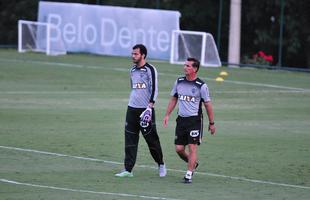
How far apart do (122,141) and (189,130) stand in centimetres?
497

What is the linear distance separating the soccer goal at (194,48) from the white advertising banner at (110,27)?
0.80m

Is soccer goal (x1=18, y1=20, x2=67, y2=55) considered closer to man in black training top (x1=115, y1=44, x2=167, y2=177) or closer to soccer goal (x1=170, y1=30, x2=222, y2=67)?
soccer goal (x1=170, y1=30, x2=222, y2=67)

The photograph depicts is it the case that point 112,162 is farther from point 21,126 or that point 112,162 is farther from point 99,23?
point 99,23

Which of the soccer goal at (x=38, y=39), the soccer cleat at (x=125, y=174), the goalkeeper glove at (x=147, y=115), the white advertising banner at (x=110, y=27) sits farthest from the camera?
the soccer goal at (x=38, y=39)

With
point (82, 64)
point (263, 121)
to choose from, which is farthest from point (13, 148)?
point (82, 64)

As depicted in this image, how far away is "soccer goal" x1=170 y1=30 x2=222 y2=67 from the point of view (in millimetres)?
39688

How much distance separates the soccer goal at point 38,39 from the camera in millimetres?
44250

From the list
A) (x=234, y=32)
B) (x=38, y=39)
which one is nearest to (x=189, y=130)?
(x=234, y=32)

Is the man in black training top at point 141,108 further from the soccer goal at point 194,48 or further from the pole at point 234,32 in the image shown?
the pole at point 234,32

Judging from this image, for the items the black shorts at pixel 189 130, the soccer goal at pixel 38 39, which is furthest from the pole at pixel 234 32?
the black shorts at pixel 189 130

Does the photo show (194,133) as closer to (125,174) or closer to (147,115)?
(147,115)

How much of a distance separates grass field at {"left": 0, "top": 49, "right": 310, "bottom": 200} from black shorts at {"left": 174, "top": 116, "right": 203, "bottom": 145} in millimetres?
638

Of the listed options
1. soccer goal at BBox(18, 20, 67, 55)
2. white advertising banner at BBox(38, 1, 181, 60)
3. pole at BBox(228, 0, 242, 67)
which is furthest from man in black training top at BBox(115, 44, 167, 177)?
soccer goal at BBox(18, 20, 67, 55)

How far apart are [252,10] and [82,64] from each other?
33.1 feet
